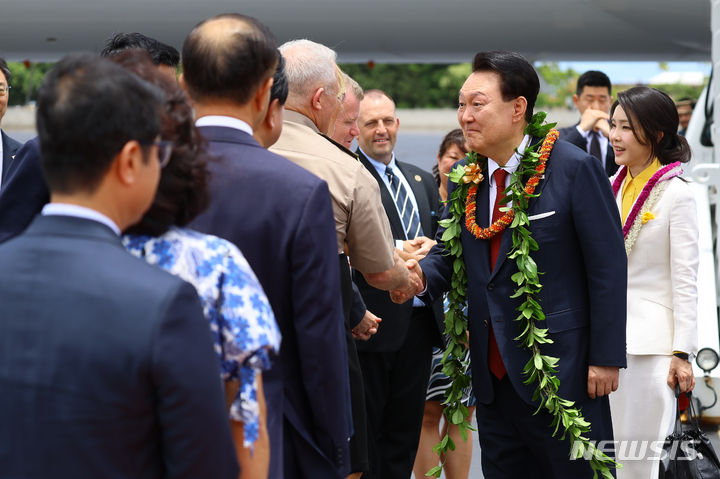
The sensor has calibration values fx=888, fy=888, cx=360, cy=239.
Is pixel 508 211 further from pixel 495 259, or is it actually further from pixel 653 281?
pixel 653 281

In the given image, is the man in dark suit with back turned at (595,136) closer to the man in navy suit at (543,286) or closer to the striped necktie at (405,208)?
the striped necktie at (405,208)

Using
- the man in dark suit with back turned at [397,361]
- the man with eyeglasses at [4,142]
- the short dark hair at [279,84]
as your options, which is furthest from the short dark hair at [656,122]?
the man with eyeglasses at [4,142]

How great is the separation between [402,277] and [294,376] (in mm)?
814

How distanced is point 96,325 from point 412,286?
2.01 m

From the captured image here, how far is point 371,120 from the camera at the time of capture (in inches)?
193

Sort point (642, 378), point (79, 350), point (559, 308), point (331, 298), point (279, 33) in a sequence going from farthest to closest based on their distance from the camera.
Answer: point (279, 33), point (642, 378), point (559, 308), point (331, 298), point (79, 350)

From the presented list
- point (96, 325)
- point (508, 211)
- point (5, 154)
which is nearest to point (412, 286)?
point (508, 211)

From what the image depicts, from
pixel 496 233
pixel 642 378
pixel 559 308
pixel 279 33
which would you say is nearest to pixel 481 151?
pixel 496 233

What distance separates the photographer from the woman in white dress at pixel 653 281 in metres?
3.75

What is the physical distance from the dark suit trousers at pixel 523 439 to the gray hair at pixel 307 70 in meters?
1.28

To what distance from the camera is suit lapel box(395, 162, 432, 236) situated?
462 centimetres

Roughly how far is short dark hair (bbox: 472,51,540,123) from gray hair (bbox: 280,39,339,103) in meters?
0.75

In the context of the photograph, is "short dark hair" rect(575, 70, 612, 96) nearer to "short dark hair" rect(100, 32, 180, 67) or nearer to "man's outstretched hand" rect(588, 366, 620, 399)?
"man's outstretched hand" rect(588, 366, 620, 399)

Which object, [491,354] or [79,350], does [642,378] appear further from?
[79,350]
